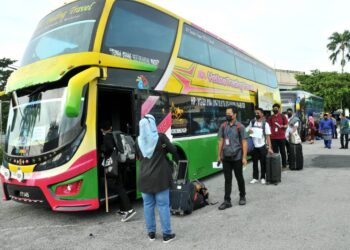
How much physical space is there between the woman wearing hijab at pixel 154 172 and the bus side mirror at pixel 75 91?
2.99ft

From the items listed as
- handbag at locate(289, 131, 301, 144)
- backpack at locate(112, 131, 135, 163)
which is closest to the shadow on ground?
handbag at locate(289, 131, 301, 144)

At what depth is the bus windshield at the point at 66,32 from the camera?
19.2ft

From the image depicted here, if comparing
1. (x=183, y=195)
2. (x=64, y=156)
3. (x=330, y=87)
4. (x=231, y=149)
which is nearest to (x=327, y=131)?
(x=231, y=149)

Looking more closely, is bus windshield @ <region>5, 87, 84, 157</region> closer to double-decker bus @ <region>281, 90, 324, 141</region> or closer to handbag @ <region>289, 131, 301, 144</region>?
handbag @ <region>289, 131, 301, 144</region>

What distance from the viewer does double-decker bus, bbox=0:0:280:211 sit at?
212 inches

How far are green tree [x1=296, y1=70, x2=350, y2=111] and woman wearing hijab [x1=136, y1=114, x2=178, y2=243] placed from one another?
45065mm

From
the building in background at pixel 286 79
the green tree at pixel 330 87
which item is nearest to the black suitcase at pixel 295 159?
the green tree at pixel 330 87

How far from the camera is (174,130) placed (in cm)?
749

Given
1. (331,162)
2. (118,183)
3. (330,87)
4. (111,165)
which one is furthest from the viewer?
(330,87)

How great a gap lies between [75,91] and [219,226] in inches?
114

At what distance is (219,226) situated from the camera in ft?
17.4

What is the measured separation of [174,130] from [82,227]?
9.38ft

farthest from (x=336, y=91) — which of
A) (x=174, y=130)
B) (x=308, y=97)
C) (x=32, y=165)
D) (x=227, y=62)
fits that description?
(x=32, y=165)

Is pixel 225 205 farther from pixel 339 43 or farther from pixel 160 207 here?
pixel 339 43
